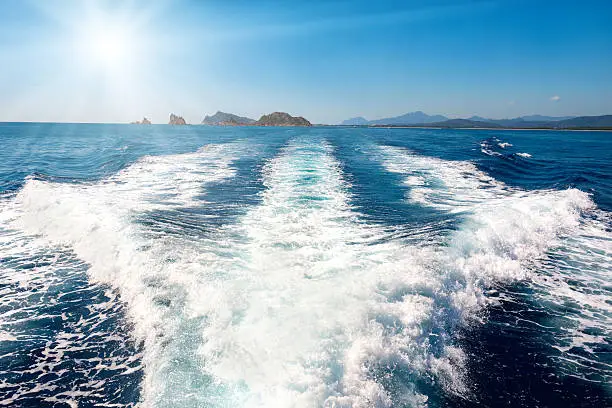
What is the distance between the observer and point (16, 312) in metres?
6.50

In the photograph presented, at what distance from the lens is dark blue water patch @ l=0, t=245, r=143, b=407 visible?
185 inches

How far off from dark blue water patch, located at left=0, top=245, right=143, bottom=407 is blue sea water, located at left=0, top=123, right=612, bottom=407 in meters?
0.03

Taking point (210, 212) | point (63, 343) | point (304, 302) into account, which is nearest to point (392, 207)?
point (210, 212)

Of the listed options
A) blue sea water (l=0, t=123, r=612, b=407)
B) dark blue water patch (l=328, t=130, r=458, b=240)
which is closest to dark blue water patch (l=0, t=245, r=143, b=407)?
blue sea water (l=0, t=123, r=612, b=407)

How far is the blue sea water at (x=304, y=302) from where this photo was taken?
4613 millimetres

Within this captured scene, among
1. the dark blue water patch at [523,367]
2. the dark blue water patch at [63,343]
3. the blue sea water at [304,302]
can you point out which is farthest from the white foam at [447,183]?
the dark blue water patch at [63,343]

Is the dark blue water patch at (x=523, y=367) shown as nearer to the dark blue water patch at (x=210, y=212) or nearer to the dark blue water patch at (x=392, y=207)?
the dark blue water patch at (x=392, y=207)

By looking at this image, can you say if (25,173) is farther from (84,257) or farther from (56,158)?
(84,257)

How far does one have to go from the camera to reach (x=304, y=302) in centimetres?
622

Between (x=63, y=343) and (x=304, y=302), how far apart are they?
448 centimetres

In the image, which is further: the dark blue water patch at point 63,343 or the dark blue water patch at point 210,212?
the dark blue water patch at point 210,212

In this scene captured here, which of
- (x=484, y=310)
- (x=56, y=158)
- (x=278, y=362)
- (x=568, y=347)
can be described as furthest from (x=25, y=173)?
(x=568, y=347)

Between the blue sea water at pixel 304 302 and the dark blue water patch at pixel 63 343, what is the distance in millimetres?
31

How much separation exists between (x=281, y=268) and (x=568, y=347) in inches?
229
